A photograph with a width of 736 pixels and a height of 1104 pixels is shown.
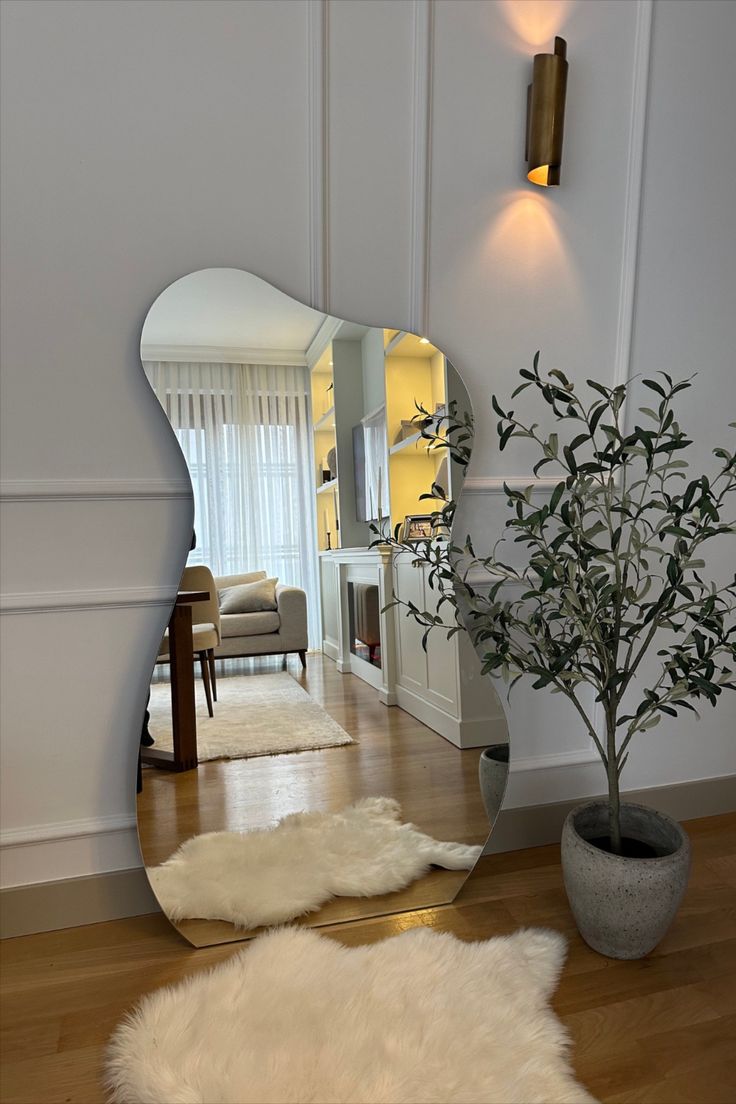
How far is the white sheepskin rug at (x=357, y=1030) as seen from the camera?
3.76ft

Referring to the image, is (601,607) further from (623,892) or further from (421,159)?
(421,159)

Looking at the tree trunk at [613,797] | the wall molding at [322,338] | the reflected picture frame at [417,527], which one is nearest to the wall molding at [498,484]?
the reflected picture frame at [417,527]

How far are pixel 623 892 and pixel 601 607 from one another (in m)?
0.61

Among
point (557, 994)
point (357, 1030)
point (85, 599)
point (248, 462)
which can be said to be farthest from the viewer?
point (248, 462)

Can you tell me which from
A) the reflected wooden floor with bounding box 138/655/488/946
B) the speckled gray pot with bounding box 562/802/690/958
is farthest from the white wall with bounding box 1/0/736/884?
the speckled gray pot with bounding box 562/802/690/958

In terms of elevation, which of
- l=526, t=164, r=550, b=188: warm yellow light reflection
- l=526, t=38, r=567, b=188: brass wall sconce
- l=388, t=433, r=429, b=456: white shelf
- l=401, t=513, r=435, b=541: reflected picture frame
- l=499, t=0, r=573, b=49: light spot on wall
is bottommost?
l=401, t=513, r=435, b=541: reflected picture frame

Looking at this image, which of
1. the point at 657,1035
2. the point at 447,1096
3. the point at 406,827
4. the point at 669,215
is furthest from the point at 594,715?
the point at 669,215

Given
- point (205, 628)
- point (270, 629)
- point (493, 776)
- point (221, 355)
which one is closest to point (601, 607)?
point (493, 776)

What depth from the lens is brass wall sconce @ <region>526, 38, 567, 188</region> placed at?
1.75 metres

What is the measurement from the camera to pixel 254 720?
1749 millimetres

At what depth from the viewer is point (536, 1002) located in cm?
135

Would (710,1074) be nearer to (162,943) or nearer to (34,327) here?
(162,943)

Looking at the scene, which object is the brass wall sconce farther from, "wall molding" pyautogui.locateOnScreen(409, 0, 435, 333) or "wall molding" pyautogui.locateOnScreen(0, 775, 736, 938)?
"wall molding" pyautogui.locateOnScreen(0, 775, 736, 938)

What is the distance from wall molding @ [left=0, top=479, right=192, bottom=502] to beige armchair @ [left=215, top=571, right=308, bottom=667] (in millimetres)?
293
